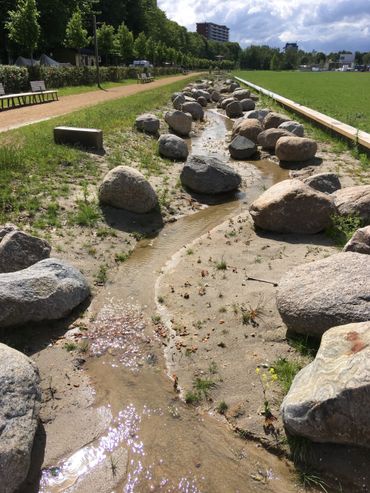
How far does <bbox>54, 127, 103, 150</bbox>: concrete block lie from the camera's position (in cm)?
1234

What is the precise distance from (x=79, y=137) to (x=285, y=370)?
9.59 metres

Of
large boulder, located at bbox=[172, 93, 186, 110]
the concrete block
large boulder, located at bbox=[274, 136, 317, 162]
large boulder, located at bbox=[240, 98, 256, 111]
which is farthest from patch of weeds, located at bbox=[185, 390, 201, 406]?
large boulder, located at bbox=[240, 98, 256, 111]

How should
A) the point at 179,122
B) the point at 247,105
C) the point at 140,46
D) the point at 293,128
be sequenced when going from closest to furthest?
the point at 293,128 → the point at 179,122 → the point at 247,105 → the point at 140,46

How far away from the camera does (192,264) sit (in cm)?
768

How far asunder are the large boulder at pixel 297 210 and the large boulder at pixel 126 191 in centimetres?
249

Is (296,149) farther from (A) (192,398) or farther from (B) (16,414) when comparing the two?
(B) (16,414)

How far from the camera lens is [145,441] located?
4262mm

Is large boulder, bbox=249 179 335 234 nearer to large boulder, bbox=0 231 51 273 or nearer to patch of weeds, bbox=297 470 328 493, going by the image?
large boulder, bbox=0 231 51 273

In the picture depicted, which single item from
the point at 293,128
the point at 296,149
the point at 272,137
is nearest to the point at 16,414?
the point at 296,149

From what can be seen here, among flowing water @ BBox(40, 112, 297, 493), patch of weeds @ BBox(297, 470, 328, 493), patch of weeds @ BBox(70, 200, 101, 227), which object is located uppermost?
patch of weeds @ BBox(70, 200, 101, 227)

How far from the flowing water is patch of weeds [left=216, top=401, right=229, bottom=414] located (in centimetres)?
11

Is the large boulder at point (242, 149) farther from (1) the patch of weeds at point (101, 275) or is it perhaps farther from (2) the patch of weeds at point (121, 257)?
(1) the patch of weeds at point (101, 275)

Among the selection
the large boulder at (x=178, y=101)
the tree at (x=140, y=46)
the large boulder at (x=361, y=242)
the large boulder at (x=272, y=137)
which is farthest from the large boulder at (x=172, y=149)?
the tree at (x=140, y=46)

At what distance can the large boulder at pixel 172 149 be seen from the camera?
14062 millimetres
